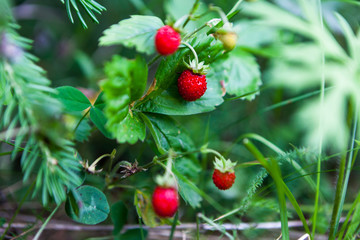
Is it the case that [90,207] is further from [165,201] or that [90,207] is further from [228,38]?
[228,38]

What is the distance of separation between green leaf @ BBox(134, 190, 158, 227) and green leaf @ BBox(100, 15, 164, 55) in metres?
0.37

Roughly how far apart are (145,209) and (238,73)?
0.70 m

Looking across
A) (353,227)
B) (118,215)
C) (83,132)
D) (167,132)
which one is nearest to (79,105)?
(83,132)

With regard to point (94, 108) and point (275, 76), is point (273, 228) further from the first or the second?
point (94, 108)

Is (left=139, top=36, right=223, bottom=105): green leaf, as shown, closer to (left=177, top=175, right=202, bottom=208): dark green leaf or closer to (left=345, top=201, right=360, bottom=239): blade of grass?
(left=177, top=175, right=202, bottom=208): dark green leaf

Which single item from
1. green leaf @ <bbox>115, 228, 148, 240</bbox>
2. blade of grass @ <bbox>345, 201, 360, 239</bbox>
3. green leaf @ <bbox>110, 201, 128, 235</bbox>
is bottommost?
green leaf @ <bbox>115, 228, 148, 240</bbox>

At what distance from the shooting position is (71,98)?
36.6 inches

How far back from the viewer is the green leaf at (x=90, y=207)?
0.87 m

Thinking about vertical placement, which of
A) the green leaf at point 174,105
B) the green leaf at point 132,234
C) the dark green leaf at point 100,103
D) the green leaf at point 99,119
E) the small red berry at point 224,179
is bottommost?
the green leaf at point 132,234

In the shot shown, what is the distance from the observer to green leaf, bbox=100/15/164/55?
76cm

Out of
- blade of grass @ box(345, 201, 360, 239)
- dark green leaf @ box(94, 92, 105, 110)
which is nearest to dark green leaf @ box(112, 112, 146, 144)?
dark green leaf @ box(94, 92, 105, 110)

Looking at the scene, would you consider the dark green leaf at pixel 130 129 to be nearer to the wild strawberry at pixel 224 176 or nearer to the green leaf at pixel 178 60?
the green leaf at pixel 178 60

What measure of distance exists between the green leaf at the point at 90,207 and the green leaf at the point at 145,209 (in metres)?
0.09

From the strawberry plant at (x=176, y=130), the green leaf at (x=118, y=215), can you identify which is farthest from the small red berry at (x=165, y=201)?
the green leaf at (x=118, y=215)
